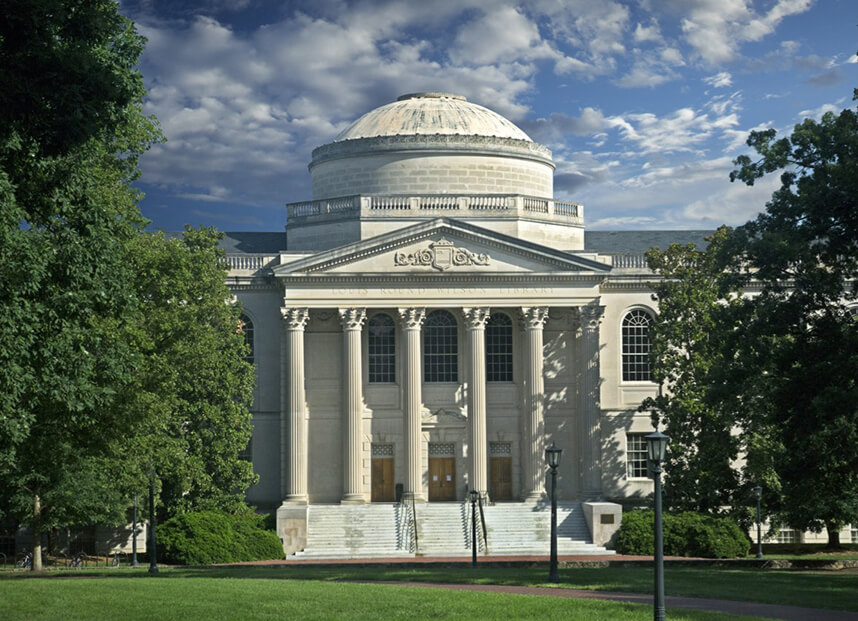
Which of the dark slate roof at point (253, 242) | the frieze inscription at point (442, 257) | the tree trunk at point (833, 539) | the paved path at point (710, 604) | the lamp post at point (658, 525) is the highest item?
the dark slate roof at point (253, 242)

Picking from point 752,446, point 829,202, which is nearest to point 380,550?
point 752,446

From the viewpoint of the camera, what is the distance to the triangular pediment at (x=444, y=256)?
192ft

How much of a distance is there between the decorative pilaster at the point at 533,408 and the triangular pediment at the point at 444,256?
2.31 meters

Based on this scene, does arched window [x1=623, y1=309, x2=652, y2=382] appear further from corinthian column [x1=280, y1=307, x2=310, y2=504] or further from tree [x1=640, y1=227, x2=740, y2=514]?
corinthian column [x1=280, y1=307, x2=310, y2=504]

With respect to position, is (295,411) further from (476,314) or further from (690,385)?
(690,385)

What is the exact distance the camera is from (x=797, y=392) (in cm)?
3541

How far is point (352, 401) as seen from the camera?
193 feet

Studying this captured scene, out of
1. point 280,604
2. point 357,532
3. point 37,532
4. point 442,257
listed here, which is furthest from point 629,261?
point 280,604

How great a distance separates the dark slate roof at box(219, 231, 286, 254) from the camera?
6738cm

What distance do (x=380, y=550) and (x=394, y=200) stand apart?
18.6 meters

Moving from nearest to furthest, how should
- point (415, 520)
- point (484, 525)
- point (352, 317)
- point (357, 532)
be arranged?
point (484, 525)
point (357, 532)
point (415, 520)
point (352, 317)

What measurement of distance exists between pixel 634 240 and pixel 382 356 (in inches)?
694

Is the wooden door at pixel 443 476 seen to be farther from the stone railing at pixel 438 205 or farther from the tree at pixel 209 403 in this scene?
the stone railing at pixel 438 205

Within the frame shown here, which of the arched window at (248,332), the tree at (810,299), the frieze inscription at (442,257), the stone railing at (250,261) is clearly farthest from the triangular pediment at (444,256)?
the tree at (810,299)
